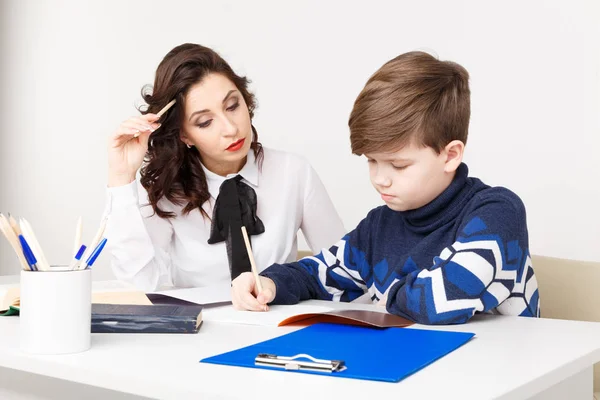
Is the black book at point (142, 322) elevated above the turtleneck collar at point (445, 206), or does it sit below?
below

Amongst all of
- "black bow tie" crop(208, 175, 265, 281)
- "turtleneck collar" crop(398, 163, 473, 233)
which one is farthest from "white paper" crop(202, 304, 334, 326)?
"black bow tie" crop(208, 175, 265, 281)

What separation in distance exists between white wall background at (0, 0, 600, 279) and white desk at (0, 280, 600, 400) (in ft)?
3.83

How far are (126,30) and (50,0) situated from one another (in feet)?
2.05

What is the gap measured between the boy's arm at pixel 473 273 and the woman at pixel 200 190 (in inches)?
27.0

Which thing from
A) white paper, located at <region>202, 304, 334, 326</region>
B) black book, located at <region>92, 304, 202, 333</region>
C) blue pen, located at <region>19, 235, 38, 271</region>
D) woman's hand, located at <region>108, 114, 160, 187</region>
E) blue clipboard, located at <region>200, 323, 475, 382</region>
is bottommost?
white paper, located at <region>202, 304, 334, 326</region>

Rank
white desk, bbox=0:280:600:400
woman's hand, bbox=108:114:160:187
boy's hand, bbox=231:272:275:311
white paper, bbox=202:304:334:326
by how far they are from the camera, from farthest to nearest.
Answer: woman's hand, bbox=108:114:160:187 → boy's hand, bbox=231:272:275:311 → white paper, bbox=202:304:334:326 → white desk, bbox=0:280:600:400

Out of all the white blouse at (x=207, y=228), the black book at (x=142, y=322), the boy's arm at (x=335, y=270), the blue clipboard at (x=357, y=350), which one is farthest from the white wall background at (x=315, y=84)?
the black book at (x=142, y=322)

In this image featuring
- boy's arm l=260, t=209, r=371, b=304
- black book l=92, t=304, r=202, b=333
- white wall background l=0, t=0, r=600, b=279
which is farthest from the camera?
white wall background l=0, t=0, r=600, b=279

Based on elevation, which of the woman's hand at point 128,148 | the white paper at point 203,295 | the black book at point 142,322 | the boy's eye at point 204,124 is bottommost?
the white paper at point 203,295

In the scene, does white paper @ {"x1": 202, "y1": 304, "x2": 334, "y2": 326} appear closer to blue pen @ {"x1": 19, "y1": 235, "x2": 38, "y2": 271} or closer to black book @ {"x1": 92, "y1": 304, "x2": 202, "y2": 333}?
black book @ {"x1": 92, "y1": 304, "x2": 202, "y2": 333}

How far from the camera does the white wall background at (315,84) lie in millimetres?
2229

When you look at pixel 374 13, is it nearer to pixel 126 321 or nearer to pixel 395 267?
pixel 395 267

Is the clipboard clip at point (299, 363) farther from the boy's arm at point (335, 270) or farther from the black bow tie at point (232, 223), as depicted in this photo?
the black bow tie at point (232, 223)

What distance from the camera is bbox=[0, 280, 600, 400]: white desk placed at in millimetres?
745
